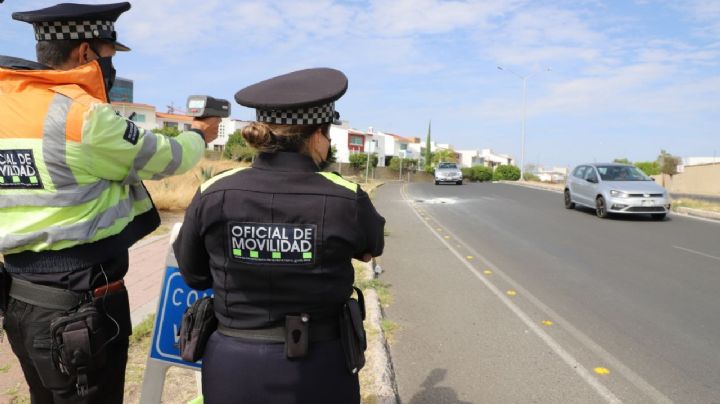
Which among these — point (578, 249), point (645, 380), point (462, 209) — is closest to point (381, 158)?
point (462, 209)

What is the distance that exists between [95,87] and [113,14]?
0.35 metres

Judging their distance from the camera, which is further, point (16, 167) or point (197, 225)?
point (16, 167)

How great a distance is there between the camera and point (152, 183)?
41.2 feet

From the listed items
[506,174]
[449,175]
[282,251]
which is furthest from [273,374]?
[506,174]

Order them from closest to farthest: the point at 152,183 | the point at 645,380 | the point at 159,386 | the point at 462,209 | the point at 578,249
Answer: the point at 159,386 → the point at 645,380 → the point at 578,249 → the point at 152,183 → the point at 462,209

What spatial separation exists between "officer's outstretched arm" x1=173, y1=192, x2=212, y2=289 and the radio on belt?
2.34 feet

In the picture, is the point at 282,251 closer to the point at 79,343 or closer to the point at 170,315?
the point at 79,343

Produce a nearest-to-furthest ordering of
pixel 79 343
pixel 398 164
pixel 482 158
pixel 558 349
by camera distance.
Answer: pixel 79 343
pixel 558 349
pixel 398 164
pixel 482 158

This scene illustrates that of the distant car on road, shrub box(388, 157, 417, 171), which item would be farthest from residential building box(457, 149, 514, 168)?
the distant car on road

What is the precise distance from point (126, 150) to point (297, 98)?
81 cm

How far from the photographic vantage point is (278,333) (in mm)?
1833

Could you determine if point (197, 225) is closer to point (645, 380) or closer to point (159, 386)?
point (159, 386)

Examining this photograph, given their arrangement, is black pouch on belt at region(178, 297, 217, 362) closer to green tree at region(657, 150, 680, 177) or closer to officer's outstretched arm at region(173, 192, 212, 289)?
officer's outstretched arm at region(173, 192, 212, 289)

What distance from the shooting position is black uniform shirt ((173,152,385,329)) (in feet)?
5.85
